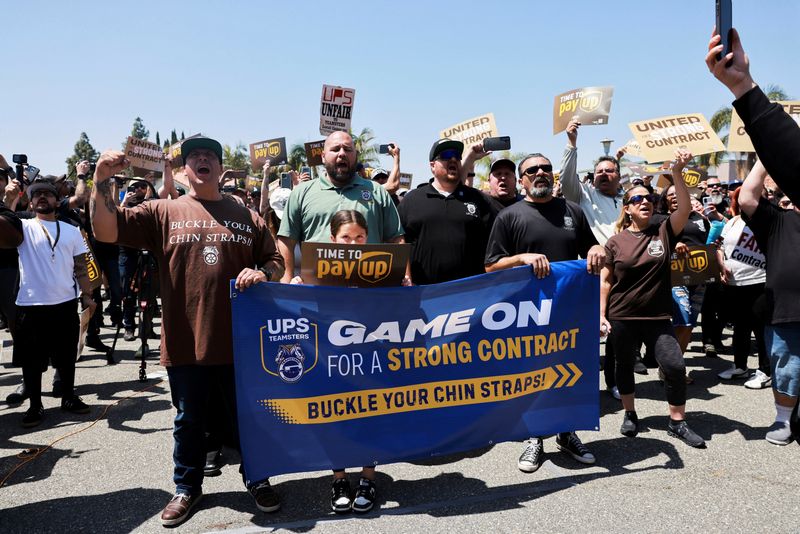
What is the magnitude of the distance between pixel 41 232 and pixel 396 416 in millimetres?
4234

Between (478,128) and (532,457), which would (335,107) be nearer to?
(478,128)

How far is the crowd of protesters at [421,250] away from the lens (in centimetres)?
346

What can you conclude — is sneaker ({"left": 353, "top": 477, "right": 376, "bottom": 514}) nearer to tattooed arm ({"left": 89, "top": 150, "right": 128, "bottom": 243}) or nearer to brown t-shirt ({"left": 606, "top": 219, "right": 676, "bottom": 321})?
tattooed arm ({"left": 89, "top": 150, "right": 128, "bottom": 243})

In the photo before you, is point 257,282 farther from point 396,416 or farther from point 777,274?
point 777,274

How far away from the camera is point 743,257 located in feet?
21.6

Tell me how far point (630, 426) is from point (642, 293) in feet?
3.68

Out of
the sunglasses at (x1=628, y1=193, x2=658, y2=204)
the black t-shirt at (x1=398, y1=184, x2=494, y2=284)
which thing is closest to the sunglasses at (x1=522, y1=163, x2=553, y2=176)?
the black t-shirt at (x1=398, y1=184, x2=494, y2=284)

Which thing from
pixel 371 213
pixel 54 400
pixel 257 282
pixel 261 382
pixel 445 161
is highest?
pixel 445 161

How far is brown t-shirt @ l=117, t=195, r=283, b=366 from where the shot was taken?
345 centimetres

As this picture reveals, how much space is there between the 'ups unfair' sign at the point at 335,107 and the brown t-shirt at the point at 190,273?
15.0 ft

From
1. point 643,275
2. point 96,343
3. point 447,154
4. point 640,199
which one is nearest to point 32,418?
point 96,343

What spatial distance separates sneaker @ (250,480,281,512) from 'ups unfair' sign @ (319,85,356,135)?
17.5 feet

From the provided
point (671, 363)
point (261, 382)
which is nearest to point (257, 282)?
point (261, 382)

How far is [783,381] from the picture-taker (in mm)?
4723
